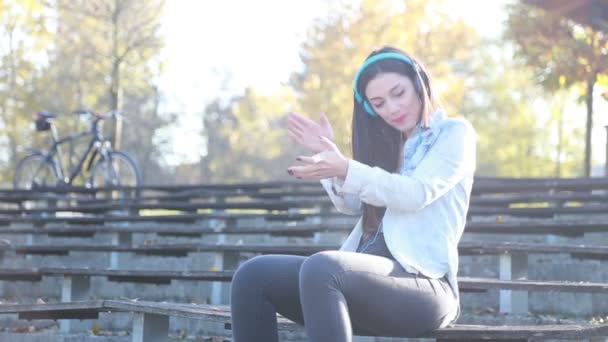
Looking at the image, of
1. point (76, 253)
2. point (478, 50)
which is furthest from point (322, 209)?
point (478, 50)

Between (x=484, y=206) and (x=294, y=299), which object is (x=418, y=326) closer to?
(x=294, y=299)

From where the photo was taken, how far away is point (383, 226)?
303cm

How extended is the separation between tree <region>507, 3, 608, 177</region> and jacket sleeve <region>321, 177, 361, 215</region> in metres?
12.6

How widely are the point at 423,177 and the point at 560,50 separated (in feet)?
44.9

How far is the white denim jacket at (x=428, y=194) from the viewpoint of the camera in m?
2.81

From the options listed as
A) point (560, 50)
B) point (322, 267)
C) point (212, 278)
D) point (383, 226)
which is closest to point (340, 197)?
point (383, 226)

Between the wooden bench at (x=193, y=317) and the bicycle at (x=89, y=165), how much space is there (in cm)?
678

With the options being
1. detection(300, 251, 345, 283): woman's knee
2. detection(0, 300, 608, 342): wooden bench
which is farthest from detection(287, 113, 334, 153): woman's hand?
detection(0, 300, 608, 342): wooden bench

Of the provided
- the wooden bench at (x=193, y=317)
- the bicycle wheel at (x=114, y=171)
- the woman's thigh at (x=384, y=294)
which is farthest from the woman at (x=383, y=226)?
the bicycle wheel at (x=114, y=171)

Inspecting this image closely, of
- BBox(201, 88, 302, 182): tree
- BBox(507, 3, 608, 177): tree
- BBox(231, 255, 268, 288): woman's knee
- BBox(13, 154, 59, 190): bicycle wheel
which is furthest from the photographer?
BBox(201, 88, 302, 182): tree

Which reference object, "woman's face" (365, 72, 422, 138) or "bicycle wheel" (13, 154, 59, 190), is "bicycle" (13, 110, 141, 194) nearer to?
"bicycle wheel" (13, 154, 59, 190)

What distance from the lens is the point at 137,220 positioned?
27.5 ft

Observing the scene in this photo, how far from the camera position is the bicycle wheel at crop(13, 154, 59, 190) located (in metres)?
13.0

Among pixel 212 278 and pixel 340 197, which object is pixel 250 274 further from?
pixel 212 278
